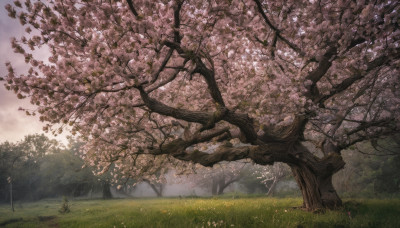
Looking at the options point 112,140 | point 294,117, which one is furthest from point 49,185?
point 294,117

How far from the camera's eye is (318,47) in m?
7.44

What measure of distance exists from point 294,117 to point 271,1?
13.3ft

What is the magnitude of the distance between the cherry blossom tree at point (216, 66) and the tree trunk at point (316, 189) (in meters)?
0.05

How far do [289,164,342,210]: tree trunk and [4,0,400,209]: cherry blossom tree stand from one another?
0.15 ft

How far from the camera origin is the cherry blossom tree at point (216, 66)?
5.57m

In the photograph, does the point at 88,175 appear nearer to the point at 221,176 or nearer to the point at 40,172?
the point at 40,172

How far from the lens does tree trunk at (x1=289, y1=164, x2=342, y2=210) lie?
364 inches

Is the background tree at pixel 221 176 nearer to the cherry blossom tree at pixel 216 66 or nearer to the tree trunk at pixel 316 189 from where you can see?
the tree trunk at pixel 316 189

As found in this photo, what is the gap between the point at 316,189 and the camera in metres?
9.30

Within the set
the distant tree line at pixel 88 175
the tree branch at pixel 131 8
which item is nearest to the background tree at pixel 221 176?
the distant tree line at pixel 88 175

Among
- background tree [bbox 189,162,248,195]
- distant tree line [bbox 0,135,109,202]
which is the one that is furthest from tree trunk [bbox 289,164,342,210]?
distant tree line [bbox 0,135,109,202]

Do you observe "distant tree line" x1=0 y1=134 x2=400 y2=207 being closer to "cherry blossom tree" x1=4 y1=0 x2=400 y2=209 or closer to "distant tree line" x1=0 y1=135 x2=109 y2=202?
"distant tree line" x1=0 y1=135 x2=109 y2=202

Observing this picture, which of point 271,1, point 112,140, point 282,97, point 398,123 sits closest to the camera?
point 271,1

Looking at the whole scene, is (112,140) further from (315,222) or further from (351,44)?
(351,44)
